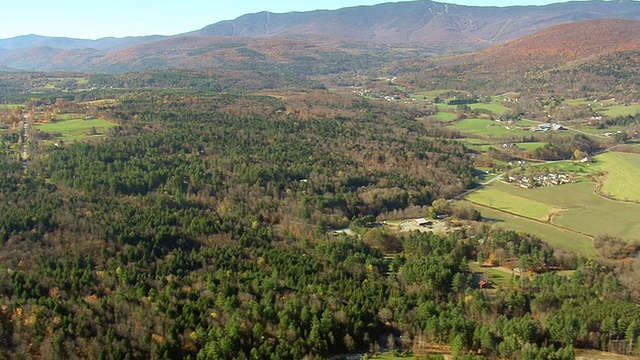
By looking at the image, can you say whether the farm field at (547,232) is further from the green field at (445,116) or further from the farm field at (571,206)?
the green field at (445,116)

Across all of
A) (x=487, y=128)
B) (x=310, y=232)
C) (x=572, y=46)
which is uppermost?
(x=572, y=46)

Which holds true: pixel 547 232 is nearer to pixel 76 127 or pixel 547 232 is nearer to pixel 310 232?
pixel 310 232

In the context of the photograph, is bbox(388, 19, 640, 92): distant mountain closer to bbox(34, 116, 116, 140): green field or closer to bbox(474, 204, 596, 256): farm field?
bbox(474, 204, 596, 256): farm field

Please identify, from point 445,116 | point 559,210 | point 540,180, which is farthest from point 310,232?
point 445,116

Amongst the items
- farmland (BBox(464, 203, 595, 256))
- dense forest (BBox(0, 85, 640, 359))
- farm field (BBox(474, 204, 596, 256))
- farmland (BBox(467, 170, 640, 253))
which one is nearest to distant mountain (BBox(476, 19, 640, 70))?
dense forest (BBox(0, 85, 640, 359))

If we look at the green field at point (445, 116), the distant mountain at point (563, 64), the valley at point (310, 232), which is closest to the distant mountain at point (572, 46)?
the distant mountain at point (563, 64)
